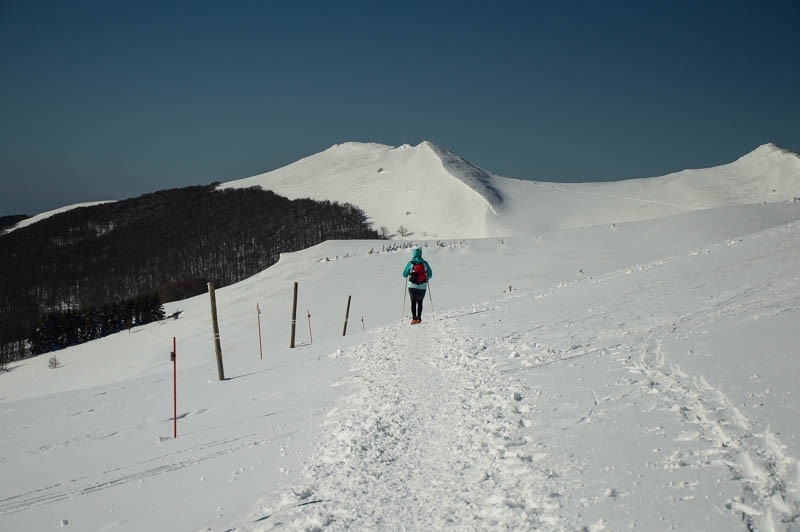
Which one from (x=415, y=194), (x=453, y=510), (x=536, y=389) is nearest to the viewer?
(x=453, y=510)

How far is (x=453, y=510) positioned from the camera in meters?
4.34

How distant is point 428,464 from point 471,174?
152 meters

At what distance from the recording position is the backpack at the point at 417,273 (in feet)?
54.4

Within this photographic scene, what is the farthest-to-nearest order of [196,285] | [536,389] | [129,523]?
[196,285] → [536,389] → [129,523]

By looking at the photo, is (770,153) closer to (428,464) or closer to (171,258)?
(428,464)

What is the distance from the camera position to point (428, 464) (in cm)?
537

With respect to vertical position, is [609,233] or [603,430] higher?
[609,233]

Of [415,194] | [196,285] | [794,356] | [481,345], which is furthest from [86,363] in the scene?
[415,194]

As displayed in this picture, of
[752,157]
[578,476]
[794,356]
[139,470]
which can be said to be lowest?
[139,470]

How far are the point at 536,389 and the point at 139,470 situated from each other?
17.8 feet

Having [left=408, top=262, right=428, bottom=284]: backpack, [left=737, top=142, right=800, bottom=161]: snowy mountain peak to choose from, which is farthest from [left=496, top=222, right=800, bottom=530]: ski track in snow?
[left=737, top=142, right=800, bottom=161]: snowy mountain peak

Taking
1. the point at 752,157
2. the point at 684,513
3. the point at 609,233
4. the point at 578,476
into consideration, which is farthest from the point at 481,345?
the point at 752,157

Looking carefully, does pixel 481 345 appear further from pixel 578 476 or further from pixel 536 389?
pixel 578 476

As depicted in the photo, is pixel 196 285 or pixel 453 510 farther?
pixel 196 285
